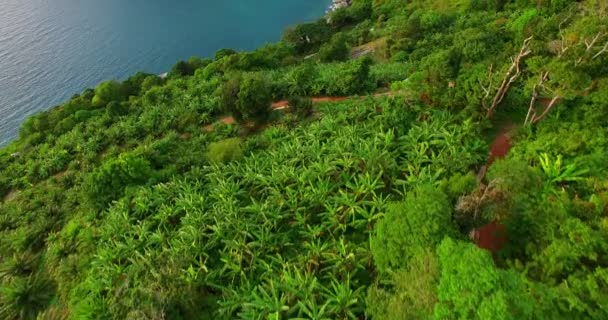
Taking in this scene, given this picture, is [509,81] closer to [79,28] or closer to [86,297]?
[86,297]

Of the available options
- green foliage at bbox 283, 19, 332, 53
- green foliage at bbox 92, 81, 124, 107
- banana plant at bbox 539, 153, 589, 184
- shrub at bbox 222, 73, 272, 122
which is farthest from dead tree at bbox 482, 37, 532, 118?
green foliage at bbox 92, 81, 124, 107

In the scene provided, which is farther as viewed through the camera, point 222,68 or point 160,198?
point 222,68

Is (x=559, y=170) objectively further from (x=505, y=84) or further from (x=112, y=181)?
(x=112, y=181)

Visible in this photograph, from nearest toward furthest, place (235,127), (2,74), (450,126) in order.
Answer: (450,126), (235,127), (2,74)

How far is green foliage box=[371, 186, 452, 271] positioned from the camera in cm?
1223

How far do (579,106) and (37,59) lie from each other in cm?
6770

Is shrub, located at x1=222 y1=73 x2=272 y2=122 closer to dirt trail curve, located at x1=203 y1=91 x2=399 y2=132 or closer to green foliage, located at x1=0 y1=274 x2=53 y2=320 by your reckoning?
dirt trail curve, located at x1=203 y1=91 x2=399 y2=132

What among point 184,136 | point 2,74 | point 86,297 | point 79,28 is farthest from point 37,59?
point 86,297

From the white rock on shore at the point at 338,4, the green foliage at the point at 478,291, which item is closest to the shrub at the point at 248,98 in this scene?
the green foliage at the point at 478,291

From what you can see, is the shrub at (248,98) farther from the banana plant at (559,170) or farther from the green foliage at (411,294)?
the green foliage at (411,294)

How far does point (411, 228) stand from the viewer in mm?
12484

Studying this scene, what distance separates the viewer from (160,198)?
20.5 meters

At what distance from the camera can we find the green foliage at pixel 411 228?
12.2 m

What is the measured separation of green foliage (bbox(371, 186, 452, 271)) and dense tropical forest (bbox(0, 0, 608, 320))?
69 millimetres
